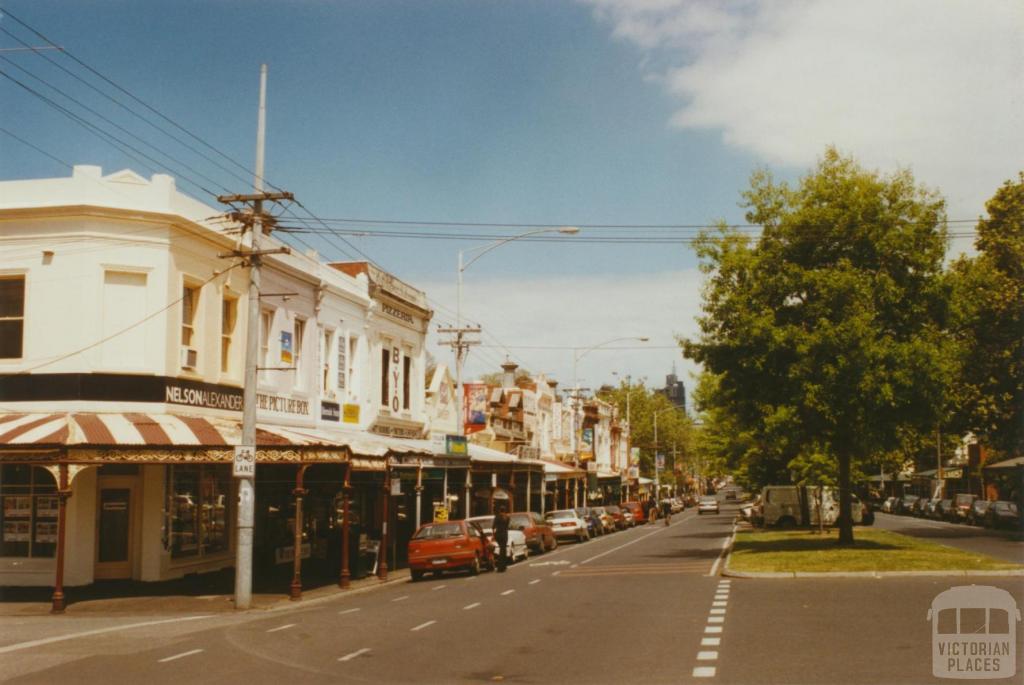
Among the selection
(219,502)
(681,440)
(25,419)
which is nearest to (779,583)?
(219,502)

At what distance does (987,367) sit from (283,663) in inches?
1615

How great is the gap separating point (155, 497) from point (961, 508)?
5086cm

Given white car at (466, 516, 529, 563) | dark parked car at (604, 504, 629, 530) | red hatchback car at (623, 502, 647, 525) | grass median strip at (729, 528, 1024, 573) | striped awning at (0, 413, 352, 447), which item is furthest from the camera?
red hatchback car at (623, 502, 647, 525)

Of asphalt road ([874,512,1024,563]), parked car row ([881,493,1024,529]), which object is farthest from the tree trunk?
parked car row ([881,493,1024,529])

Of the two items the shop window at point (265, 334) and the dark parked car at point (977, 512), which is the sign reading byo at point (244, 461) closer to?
the shop window at point (265, 334)

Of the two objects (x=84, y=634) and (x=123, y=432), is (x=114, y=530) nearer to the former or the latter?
(x=123, y=432)

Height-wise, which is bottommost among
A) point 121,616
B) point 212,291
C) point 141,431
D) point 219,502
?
point 121,616

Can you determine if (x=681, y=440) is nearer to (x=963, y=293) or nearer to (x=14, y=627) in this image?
(x=963, y=293)

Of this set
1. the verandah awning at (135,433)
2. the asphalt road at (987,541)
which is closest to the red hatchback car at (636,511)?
the asphalt road at (987,541)

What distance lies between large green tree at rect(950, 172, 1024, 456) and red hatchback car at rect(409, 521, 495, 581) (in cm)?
2474

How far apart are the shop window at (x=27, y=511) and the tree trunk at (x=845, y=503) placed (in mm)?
21490

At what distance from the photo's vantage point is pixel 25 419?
73.2 ft

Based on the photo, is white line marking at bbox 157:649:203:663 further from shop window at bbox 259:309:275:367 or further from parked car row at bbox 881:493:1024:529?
parked car row at bbox 881:493:1024:529

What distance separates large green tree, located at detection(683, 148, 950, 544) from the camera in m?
28.3
